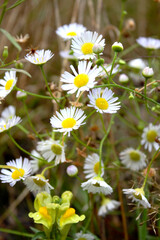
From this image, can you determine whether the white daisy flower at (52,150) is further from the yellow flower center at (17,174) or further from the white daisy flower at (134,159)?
the white daisy flower at (134,159)

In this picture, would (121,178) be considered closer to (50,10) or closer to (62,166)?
(62,166)

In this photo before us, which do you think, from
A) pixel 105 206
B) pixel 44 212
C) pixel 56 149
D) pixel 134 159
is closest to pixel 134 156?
pixel 134 159

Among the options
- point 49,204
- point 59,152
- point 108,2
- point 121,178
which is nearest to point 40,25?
point 108,2

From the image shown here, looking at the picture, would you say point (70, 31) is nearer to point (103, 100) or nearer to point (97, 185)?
point (103, 100)

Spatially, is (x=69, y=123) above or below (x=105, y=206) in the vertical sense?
above

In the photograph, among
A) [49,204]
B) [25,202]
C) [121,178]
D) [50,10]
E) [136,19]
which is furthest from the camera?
[136,19]

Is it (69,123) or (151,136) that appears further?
(151,136)

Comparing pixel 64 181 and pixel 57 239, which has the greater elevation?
pixel 64 181
